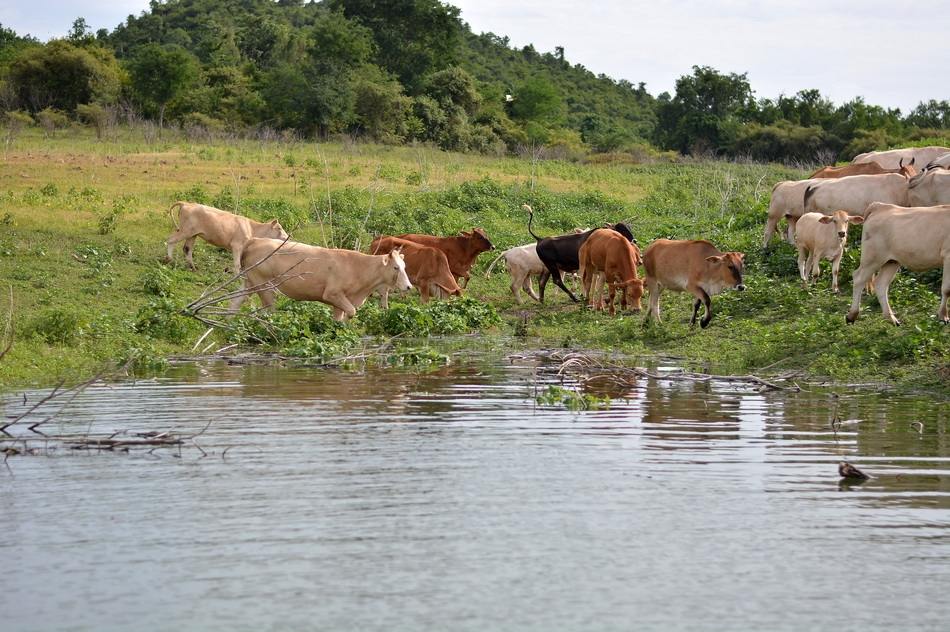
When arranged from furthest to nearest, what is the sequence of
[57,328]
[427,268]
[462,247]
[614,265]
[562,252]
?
[462,247]
[562,252]
[427,268]
[614,265]
[57,328]

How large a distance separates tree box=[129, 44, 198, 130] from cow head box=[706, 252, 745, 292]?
43.9 meters

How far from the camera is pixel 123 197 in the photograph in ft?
82.8

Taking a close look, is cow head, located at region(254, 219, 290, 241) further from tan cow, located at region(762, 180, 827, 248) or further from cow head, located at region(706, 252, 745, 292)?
tan cow, located at region(762, 180, 827, 248)

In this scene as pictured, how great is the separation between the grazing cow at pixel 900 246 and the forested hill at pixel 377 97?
113 ft

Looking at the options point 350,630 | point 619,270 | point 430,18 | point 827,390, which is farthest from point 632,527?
point 430,18

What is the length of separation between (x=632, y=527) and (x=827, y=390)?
19.4 ft

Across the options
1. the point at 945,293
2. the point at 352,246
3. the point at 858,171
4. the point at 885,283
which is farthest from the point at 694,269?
the point at 352,246

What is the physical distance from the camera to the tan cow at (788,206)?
20.2m

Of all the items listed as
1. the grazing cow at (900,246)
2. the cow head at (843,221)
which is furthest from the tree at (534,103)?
the grazing cow at (900,246)

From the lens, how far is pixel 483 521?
22.8ft

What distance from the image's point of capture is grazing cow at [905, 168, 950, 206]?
1733cm

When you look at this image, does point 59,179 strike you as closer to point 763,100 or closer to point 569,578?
point 569,578

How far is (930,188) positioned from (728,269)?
3461 mm

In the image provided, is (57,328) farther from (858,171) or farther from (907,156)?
(907,156)
